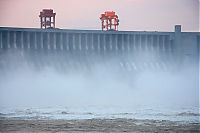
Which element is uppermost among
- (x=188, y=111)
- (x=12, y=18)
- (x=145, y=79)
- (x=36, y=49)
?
(x=12, y=18)

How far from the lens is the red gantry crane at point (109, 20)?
3.82 m

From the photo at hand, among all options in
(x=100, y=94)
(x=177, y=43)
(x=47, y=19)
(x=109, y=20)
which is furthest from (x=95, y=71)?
(x=177, y=43)

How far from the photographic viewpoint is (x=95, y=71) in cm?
386

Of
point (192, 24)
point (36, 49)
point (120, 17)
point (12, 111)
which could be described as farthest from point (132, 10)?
point (12, 111)

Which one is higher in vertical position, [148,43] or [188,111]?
[148,43]

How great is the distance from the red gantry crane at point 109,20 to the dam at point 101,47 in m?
0.06

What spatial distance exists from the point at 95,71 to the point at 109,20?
1.53 feet

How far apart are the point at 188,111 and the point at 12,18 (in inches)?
69.4

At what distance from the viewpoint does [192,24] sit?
12.9 ft

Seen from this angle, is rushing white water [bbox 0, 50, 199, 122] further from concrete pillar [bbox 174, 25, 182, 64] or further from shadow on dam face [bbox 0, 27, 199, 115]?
concrete pillar [bbox 174, 25, 182, 64]

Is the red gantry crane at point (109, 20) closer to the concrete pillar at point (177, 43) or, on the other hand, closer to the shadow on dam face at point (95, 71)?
the shadow on dam face at point (95, 71)

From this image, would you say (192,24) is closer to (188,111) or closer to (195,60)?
(195,60)

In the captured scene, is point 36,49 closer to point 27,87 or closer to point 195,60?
point 27,87

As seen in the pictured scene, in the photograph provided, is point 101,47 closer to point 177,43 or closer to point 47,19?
point 47,19
